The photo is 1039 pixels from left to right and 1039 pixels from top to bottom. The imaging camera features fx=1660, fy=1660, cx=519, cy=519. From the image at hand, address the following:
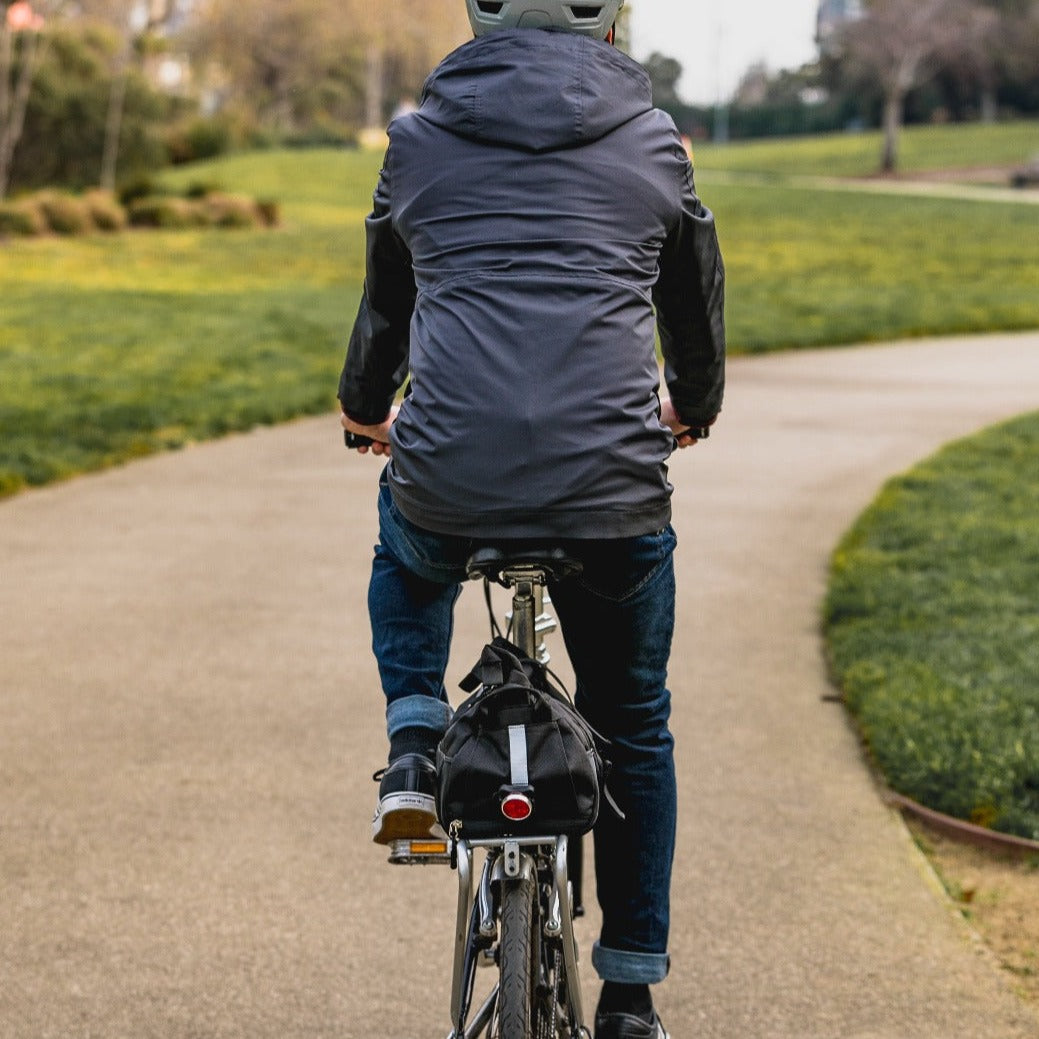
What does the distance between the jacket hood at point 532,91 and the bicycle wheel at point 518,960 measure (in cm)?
111

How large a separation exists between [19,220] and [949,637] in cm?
2240

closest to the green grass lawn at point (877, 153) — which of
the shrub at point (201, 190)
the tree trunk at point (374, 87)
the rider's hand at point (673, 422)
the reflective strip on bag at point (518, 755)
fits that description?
the tree trunk at point (374, 87)

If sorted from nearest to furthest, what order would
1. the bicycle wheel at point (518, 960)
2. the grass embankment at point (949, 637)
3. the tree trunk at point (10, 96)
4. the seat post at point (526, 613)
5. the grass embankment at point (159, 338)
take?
the bicycle wheel at point (518, 960) < the seat post at point (526, 613) < the grass embankment at point (949, 637) < the grass embankment at point (159, 338) < the tree trunk at point (10, 96)

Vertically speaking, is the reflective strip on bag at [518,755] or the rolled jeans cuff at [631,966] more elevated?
the reflective strip on bag at [518,755]

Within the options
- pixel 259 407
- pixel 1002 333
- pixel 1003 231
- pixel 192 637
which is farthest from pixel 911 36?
pixel 192 637

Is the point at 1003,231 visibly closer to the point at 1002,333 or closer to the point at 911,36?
the point at 1002,333

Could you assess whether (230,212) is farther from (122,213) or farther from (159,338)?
(159,338)

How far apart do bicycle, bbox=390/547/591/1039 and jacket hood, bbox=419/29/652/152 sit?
0.62 meters

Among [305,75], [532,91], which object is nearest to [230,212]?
[532,91]

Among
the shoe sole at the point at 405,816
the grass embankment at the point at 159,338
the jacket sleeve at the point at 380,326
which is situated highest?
the jacket sleeve at the point at 380,326

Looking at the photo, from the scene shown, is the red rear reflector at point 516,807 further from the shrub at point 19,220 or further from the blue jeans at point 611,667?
the shrub at point 19,220

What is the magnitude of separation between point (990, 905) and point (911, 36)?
56.0 m

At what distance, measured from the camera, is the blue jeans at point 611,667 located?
8.59 ft

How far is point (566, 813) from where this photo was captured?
2430 millimetres
